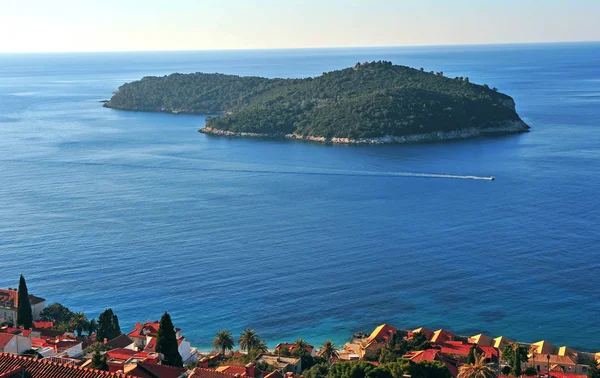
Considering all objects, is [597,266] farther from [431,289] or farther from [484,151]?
[484,151]

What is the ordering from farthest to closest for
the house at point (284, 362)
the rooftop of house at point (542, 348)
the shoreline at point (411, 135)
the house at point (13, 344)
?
the shoreline at point (411, 135) → the rooftop of house at point (542, 348) → the house at point (284, 362) → the house at point (13, 344)

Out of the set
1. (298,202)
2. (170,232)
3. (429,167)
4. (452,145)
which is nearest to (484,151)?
(452,145)

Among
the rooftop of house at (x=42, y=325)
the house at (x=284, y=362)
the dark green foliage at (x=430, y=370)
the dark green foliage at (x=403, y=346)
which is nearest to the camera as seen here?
the dark green foliage at (x=430, y=370)

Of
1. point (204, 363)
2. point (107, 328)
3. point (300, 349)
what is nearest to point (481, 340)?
point (300, 349)

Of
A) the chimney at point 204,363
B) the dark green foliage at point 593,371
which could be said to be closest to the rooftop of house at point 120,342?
the chimney at point 204,363

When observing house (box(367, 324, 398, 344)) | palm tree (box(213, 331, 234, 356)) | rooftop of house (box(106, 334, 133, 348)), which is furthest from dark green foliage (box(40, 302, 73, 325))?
house (box(367, 324, 398, 344))

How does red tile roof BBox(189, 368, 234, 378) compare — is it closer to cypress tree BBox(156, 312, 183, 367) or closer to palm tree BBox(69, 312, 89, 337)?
cypress tree BBox(156, 312, 183, 367)

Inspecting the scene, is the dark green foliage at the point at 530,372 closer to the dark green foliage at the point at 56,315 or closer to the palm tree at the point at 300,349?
the palm tree at the point at 300,349
